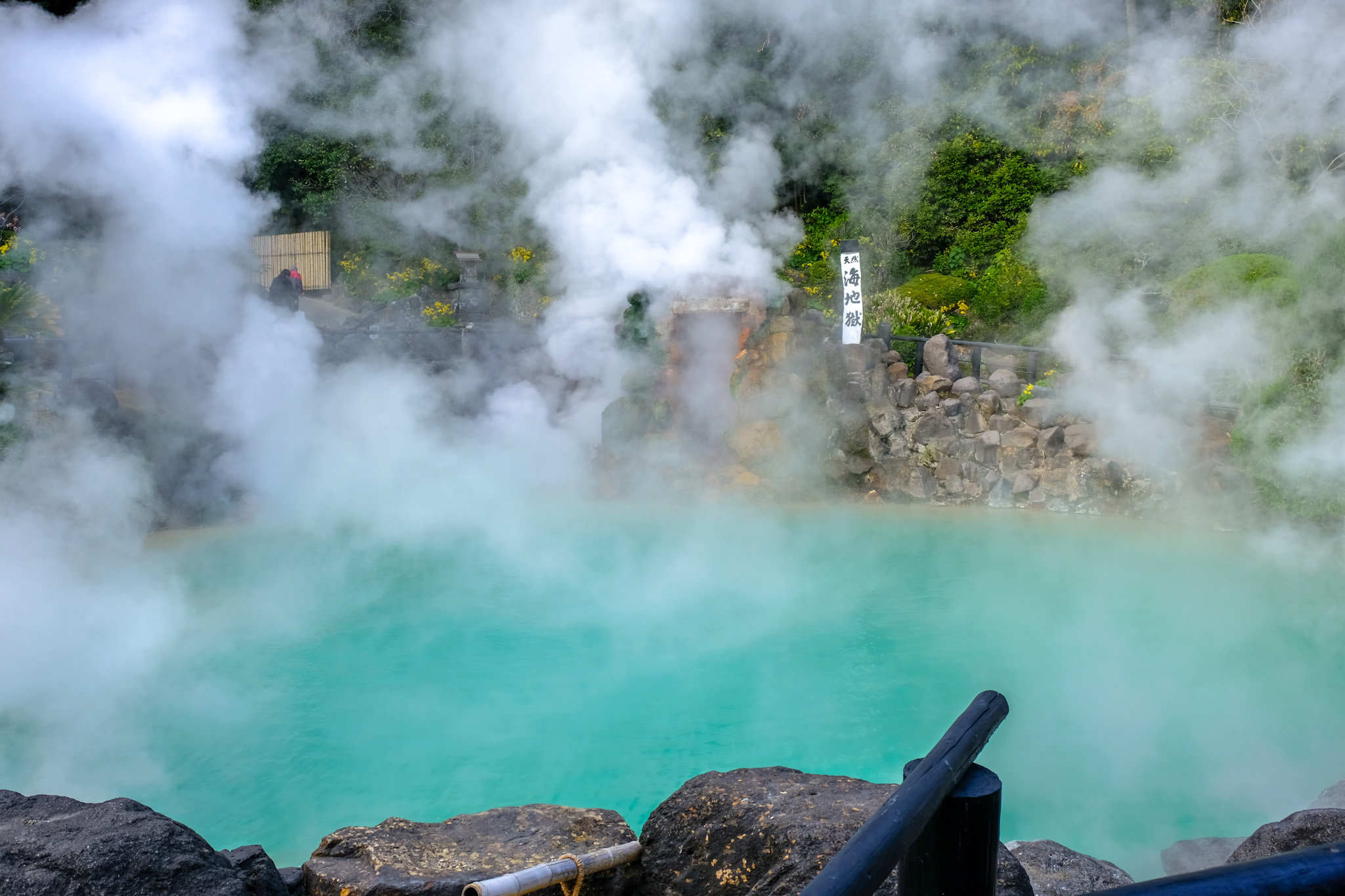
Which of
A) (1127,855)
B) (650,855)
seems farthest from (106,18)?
(1127,855)

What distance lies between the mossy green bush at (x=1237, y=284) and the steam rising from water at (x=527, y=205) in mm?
270

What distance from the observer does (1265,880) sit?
2.26 ft

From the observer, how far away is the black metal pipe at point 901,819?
0.82 m

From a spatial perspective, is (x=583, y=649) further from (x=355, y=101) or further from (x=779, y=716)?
(x=355, y=101)

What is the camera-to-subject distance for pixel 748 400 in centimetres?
1084

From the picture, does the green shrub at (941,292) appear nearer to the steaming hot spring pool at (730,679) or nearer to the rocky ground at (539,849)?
the steaming hot spring pool at (730,679)

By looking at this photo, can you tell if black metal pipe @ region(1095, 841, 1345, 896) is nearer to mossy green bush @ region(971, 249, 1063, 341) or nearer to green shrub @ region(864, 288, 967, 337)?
green shrub @ region(864, 288, 967, 337)

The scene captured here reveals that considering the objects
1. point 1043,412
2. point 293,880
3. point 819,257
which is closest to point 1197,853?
point 293,880

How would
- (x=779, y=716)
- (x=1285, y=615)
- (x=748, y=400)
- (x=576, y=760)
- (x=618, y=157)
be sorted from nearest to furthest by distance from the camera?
(x=576, y=760) → (x=779, y=716) → (x=1285, y=615) → (x=748, y=400) → (x=618, y=157)

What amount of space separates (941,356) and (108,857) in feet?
33.5

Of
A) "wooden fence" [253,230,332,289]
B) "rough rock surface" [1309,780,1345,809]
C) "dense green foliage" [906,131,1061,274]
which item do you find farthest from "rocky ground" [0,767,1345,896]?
"wooden fence" [253,230,332,289]

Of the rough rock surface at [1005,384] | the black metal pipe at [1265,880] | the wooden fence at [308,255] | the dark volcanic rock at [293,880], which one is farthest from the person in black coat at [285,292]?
the black metal pipe at [1265,880]

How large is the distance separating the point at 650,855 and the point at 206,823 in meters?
2.31

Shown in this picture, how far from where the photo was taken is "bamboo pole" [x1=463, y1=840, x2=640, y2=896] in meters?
2.28
